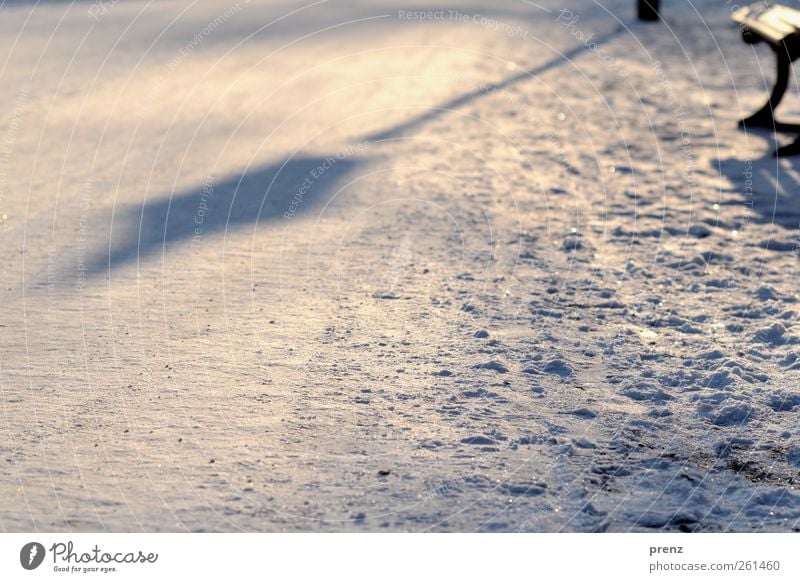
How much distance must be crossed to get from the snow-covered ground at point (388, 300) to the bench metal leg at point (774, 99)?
311mm

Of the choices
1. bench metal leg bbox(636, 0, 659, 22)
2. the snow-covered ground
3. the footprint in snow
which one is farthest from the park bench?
bench metal leg bbox(636, 0, 659, 22)

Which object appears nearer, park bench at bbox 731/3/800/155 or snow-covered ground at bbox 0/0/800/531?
snow-covered ground at bbox 0/0/800/531

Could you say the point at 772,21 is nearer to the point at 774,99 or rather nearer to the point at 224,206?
the point at 774,99

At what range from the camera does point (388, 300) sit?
588 centimetres

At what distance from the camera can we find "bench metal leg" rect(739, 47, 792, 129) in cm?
928

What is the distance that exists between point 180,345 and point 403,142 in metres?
4.19

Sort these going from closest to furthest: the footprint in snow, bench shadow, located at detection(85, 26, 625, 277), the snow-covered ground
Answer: the snow-covered ground → the footprint in snow → bench shadow, located at detection(85, 26, 625, 277)

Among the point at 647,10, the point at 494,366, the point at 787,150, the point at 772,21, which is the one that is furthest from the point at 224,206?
the point at 647,10

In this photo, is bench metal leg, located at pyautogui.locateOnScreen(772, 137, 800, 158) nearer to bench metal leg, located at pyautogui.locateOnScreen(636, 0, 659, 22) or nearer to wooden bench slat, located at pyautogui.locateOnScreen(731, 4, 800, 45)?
wooden bench slat, located at pyautogui.locateOnScreen(731, 4, 800, 45)

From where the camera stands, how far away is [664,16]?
55.2 ft

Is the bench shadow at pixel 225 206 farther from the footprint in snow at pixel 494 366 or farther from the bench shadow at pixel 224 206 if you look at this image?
the footprint in snow at pixel 494 366

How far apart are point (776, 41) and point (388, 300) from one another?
4795 millimetres

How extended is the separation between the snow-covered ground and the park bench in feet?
1.03

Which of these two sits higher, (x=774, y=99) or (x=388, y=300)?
(x=774, y=99)
